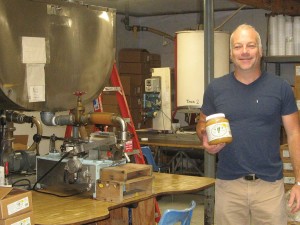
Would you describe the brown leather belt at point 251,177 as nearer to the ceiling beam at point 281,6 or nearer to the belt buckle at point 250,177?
the belt buckle at point 250,177

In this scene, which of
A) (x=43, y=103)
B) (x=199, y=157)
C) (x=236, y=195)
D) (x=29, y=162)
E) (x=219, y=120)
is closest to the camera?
(x=219, y=120)

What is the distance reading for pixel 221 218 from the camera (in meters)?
2.67

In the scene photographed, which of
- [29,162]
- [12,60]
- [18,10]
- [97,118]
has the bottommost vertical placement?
[29,162]

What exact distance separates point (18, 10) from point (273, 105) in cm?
139

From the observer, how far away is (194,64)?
4.96 m

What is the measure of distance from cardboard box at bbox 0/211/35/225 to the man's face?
123 centimetres

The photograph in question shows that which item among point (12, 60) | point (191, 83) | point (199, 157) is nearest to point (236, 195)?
point (12, 60)

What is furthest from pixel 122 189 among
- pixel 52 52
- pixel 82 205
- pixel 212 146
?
pixel 52 52

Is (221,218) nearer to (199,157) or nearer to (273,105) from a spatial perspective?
(273,105)

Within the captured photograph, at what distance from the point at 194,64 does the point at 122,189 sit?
2.40 m

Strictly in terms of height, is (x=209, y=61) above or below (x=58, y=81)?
above

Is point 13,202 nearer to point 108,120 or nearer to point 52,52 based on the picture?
point 108,120

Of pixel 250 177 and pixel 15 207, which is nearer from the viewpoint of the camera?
pixel 15 207

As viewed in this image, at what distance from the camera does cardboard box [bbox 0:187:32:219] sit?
2217mm
